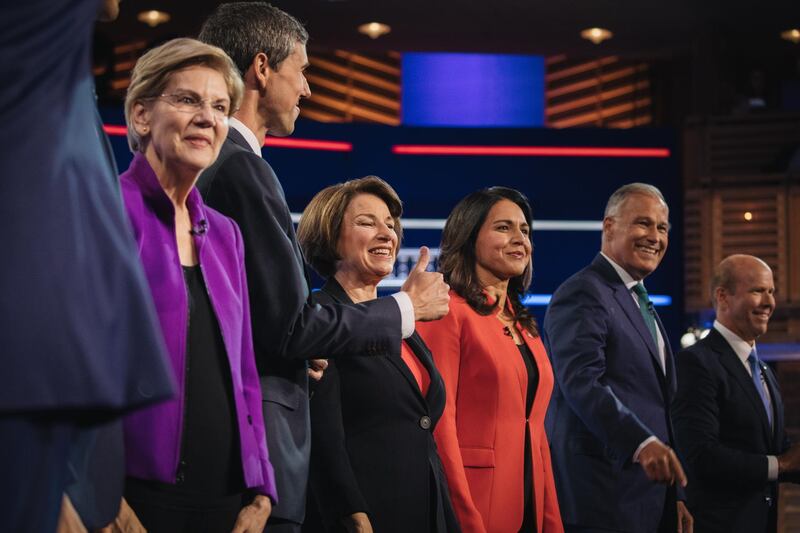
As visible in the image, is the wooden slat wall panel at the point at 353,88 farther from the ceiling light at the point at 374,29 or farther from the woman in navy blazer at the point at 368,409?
the woman in navy blazer at the point at 368,409

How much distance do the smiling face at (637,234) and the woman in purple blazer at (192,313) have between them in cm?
227

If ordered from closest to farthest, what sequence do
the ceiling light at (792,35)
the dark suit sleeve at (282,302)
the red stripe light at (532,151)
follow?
the dark suit sleeve at (282,302) → the red stripe light at (532,151) → the ceiling light at (792,35)

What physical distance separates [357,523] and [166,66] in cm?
123

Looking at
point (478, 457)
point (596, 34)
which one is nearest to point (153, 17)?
point (596, 34)

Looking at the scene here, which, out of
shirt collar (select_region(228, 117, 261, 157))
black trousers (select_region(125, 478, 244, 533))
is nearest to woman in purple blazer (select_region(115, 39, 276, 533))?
black trousers (select_region(125, 478, 244, 533))

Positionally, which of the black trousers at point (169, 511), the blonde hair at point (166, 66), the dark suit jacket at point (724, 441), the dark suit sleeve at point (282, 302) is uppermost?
the blonde hair at point (166, 66)

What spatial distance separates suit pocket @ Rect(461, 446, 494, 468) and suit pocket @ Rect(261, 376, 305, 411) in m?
1.20

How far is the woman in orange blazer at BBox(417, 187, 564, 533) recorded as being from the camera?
321 cm

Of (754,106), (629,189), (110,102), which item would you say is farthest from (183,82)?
(754,106)

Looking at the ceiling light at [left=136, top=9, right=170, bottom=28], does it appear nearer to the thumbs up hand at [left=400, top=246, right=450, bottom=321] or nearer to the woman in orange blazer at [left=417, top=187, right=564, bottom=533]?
the woman in orange blazer at [left=417, top=187, right=564, bottom=533]

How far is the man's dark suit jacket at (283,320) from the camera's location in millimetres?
2045

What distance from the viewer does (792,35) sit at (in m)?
11.0

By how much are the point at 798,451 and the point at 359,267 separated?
206cm

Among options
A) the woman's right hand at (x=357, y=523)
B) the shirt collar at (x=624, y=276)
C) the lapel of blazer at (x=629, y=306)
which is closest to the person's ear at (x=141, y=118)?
the woman's right hand at (x=357, y=523)
